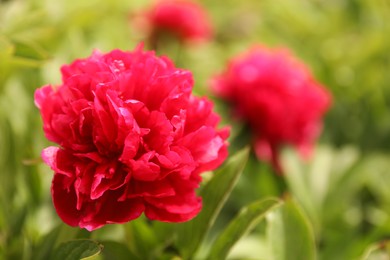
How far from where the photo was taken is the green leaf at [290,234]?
0.65 metres

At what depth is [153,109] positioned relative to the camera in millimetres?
574

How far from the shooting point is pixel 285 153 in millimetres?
1021

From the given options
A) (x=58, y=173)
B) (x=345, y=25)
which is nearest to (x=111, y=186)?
(x=58, y=173)

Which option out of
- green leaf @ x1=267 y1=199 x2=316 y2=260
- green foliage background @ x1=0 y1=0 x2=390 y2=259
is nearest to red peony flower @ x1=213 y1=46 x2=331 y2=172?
green foliage background @ x1=0 y1=0 x2=390 y2=259

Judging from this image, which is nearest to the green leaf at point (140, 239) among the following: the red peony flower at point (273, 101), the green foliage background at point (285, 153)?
the green foliage background at point (285, 153)

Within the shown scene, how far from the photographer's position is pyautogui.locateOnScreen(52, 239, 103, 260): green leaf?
521 millimetres

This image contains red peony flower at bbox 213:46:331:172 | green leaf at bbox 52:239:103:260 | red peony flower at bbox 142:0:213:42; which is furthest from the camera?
red peony flower at bbox 142:0:213:42

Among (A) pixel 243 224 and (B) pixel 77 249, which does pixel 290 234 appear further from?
(B) pixel 77 249

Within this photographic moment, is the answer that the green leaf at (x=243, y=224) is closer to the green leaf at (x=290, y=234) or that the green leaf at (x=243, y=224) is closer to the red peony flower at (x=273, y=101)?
the green leaf at (x=290, y=234)

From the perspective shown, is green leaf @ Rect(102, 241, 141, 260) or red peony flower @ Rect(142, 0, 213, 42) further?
red peony flower @ Rect(142, 0, 213, 42)

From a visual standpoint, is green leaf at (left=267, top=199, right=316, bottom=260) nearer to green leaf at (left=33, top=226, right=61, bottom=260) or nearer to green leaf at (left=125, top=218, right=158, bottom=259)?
green leaf at (left=125, top=218, right=158, bottom=259)

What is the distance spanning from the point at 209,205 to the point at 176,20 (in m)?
0.99

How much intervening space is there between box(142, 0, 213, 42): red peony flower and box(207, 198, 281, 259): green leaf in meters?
1.00

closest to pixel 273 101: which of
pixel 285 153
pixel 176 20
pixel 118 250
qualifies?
pixel 285 153
